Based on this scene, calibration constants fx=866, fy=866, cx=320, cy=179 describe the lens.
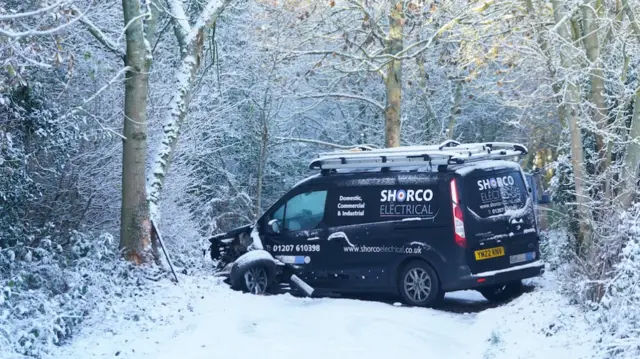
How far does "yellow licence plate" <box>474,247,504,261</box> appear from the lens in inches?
454

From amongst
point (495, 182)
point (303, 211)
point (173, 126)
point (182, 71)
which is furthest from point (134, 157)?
point (495, 182)

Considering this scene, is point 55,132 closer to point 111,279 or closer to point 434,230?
point 111,279

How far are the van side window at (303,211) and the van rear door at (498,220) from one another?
244 centimetres

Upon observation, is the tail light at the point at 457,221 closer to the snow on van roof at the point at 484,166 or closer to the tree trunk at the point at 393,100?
the snow on van roof at the point at 484,166

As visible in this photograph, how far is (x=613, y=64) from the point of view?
12.7 metres

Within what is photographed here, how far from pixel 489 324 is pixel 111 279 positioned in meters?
4.69

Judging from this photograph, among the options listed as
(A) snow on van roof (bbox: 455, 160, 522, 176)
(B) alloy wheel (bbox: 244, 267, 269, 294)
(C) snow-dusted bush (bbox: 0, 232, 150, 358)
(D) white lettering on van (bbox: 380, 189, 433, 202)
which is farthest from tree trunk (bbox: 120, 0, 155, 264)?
(A) snow on van roof (bbox: 455, 160, 522, 176)

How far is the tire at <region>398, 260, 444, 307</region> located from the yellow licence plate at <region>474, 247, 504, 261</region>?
0.65m

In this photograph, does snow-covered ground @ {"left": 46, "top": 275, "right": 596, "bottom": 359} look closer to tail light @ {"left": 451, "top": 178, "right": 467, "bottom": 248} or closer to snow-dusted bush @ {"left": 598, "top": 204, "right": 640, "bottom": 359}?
snow-dusted bush @ {"left": 598, "top": 204, "right": 640, "bottom": 359}

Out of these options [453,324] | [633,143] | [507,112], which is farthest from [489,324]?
[507,112]

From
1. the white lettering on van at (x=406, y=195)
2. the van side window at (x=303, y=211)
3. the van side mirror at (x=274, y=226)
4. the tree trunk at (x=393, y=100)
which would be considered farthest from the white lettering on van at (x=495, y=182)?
the tree trunk at (x=393, y=100)

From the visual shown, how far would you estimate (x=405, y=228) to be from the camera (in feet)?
39.7

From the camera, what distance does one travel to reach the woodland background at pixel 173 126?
30.0ft

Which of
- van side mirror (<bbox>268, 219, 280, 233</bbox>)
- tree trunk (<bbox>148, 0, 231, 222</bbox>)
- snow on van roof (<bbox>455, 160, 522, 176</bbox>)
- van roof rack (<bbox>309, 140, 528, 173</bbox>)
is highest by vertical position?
tree trunk (<bbox>148, 0, 231, 222</bbox>)
